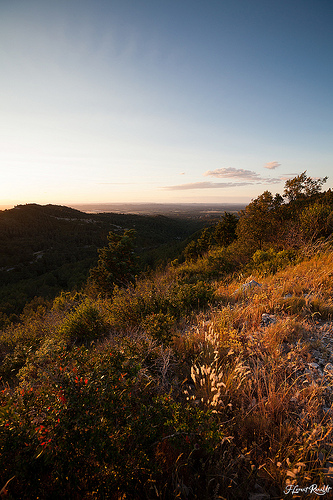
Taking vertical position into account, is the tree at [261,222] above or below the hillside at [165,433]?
above

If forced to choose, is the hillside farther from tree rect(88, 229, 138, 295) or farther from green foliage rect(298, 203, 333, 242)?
tree rect(88, 229, 138, 295)

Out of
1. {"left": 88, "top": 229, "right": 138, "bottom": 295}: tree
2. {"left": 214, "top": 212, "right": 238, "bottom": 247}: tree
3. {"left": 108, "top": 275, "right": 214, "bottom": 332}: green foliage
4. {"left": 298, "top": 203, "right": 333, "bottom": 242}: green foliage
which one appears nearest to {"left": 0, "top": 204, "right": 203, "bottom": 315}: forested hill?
{"left": 88, "top": 229, "right": 138, "bottom": 295}: tree

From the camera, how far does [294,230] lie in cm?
1095

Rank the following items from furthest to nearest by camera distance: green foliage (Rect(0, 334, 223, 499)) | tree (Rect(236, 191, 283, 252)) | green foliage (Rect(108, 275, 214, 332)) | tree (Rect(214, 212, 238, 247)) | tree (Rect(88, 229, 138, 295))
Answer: tree (Rect(214, 212, 238, 247)) → tree (Rect(88, 229, 138, 295)) → tree (Rect(236, 191, 283, 252)) → green foliage (Rect(108, 275, 214, 332)) → green foliage (Rect(0, 334, 223, 499))

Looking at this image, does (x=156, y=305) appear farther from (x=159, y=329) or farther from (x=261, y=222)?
(x=261, y=222)

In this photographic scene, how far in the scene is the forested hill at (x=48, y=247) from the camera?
5316cm

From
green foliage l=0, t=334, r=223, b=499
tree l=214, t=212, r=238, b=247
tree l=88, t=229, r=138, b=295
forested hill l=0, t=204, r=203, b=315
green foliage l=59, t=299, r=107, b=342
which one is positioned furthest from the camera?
forested hill l=0, t=204, r=203, b=315

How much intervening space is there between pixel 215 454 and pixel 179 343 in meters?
1.43

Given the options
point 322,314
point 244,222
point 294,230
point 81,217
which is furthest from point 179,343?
point 81,217

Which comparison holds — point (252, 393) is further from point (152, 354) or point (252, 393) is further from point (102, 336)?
point (102, 336)

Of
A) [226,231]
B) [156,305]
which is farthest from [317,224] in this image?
[226,231]

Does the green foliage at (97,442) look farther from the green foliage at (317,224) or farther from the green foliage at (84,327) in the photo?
the green foliage at (317,224)

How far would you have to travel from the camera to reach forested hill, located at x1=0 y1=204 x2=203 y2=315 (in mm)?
53156

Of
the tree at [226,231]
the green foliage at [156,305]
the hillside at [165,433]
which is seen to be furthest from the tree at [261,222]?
the tree at [226,231]
